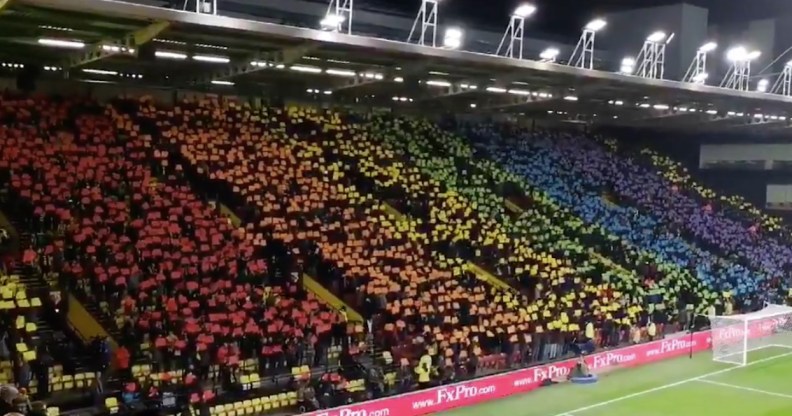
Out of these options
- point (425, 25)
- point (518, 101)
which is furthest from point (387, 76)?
point (518, 101)

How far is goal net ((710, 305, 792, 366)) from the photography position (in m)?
29.0

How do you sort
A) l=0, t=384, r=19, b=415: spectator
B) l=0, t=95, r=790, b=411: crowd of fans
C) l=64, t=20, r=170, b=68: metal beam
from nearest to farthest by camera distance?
l=0, t=384, r=19, b=415: spectator, l=64, t=20, r=170, b=68: metal beam, l=0, t=95, r=790, b=411: crowd of fans

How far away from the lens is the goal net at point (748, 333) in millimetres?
29031

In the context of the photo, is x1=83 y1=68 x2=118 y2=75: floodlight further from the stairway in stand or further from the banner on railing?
the banner on railing

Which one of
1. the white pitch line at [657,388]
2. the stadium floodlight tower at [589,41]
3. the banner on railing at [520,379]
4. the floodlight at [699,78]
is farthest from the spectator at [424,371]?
the floodlight at [699,78]

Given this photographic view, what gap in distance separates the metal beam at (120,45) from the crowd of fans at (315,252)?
3.01 meters

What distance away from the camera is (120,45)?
19.1m

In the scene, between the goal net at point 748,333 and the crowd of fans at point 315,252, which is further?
the goal net at point 748,333

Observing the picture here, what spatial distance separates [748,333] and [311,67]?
1881 cm

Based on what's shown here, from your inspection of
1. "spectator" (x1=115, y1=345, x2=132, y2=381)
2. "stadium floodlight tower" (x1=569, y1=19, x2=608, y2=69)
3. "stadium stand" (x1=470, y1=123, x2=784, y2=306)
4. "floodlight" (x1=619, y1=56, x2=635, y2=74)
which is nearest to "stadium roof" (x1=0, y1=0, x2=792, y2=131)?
"stadium floodlight tower" (x1=569, y1=19, x2=608, y2=69)

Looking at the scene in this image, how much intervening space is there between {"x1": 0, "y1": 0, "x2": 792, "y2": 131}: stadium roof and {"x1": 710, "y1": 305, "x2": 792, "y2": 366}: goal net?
8.18m

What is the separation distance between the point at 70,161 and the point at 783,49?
31.8 m

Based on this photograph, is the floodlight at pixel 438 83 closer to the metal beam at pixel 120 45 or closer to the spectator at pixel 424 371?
the spectator at pixel 424 371

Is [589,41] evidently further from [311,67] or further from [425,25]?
[311,67]
